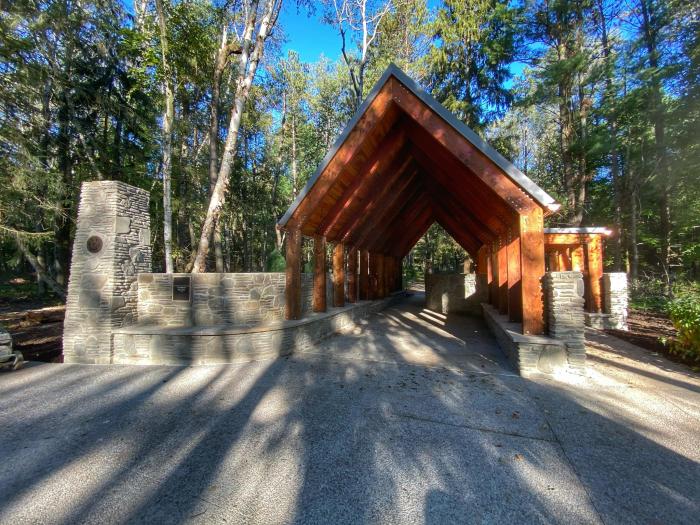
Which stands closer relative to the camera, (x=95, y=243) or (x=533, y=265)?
(x=533, y=265)

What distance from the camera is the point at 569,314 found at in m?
4.78

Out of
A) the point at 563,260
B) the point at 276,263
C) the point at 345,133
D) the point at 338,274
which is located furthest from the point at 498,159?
the point at 276,263

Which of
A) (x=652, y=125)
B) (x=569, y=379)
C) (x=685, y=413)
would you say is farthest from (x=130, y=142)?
(x=652, y=125)

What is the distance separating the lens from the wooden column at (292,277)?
22.0 ft

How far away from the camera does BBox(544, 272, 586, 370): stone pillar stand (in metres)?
4.70

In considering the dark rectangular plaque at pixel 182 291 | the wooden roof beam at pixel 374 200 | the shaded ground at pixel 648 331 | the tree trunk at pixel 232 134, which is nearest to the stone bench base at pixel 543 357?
the shaded ground at pixel 648 331

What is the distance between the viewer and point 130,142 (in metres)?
15.0

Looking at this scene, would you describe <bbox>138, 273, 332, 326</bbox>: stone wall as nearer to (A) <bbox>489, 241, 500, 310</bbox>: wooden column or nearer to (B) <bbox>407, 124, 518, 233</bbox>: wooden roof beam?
(B) <bbox>407, 124, 518, 233</bbox>: wooden roof beam

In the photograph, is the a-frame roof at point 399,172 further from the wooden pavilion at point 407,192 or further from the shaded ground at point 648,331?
the shaded ground at point 648,331

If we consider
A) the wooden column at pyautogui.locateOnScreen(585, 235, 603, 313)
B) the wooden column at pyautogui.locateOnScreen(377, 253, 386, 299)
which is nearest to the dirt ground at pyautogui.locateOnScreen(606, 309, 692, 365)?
the wooden column at pyautogui.locateOnScreen(585, 235, 603, 313)

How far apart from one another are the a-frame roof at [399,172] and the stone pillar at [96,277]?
10.1ft

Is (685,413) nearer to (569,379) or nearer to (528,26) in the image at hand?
(569,379)

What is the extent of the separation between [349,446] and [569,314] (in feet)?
13.1

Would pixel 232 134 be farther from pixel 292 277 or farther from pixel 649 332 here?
pixel 649 332
